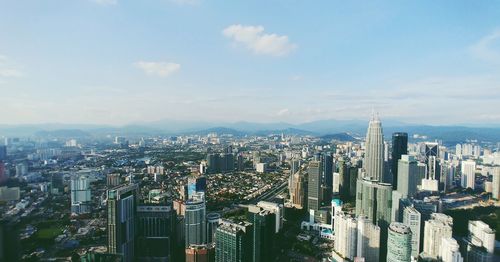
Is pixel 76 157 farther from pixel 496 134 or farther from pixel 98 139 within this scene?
pixel 496 134

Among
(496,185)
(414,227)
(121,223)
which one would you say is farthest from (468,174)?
(121,223)

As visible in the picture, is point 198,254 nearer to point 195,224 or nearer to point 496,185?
point 195,224

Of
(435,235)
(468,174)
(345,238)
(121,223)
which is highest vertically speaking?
(121,223)

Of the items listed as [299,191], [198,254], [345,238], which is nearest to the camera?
[198,254]

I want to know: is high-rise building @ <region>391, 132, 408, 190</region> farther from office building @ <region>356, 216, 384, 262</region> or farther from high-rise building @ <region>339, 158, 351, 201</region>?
office building @ <region>356, 216, 384, 262</region>

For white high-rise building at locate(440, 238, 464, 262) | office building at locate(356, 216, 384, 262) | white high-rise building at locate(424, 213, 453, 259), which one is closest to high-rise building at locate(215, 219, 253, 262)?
office building at locate(356, 216, 384, 262)

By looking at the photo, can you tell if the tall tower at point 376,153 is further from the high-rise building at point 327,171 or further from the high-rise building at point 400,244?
the high-rise building at point 400,244
